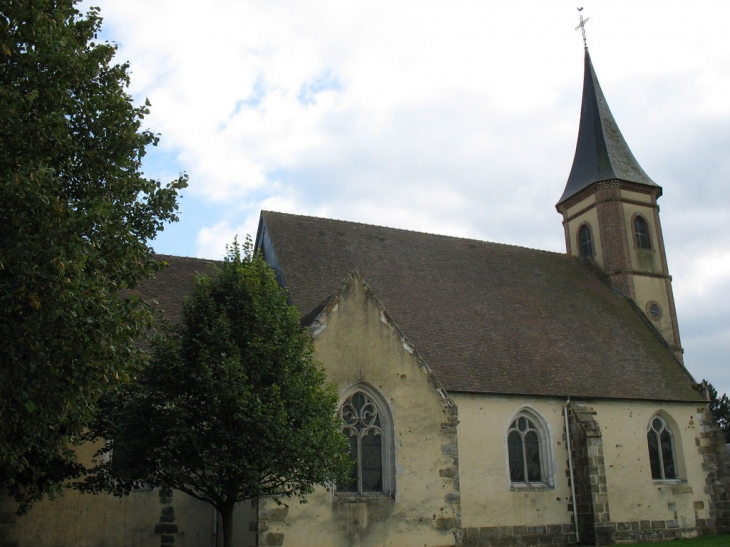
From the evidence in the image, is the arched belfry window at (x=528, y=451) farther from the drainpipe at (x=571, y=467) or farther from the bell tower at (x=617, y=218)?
the bell tower at (x=617, y=218)

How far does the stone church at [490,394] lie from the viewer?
14781 mm

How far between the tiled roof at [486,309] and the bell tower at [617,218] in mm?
1592

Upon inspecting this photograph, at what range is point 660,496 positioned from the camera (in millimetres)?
20750

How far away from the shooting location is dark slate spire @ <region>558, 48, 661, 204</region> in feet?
94.2

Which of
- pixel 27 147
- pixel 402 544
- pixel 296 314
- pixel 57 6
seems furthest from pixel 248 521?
pixel 57 6

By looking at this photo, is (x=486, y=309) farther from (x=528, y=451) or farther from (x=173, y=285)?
(x=173, y=285)

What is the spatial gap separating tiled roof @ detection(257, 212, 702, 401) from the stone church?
7cm

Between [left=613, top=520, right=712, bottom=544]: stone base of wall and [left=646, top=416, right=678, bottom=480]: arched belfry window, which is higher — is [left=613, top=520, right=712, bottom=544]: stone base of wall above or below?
below

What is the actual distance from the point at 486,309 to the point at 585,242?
888 cm

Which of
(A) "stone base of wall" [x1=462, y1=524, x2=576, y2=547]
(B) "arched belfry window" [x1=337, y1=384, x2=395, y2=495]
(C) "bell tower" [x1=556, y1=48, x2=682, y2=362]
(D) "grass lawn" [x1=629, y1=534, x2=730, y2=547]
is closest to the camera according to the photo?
(B) "arched belfry window" [x1=337, y1=384, x2=395, y2=495]

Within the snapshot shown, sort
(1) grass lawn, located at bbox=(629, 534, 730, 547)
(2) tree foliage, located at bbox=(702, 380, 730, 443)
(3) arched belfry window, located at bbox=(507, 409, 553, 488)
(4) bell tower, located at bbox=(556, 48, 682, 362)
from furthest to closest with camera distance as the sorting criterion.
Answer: (2) tree foliage, located at bbox=(702, 380, 730, 443)
(4) bell tower, located at bbox=(556, 48, 682, 362)
(3) arched belfry window, located at bbox=(507, 409, 553, 488)
(1) grass lawn, located at bbox=(629, 534, 730, 547)

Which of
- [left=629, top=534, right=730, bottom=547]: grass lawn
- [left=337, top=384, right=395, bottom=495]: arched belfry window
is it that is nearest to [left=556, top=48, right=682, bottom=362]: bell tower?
[left=629, top=534, right=730, bottom=547]: grass lawn

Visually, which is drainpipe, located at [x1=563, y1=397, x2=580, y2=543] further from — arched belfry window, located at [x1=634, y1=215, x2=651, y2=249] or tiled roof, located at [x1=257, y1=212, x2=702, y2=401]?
arched belfry window, located at [x1=634, y1=215, x2=651, y2=249]

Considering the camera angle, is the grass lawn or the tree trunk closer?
the tree trunk
